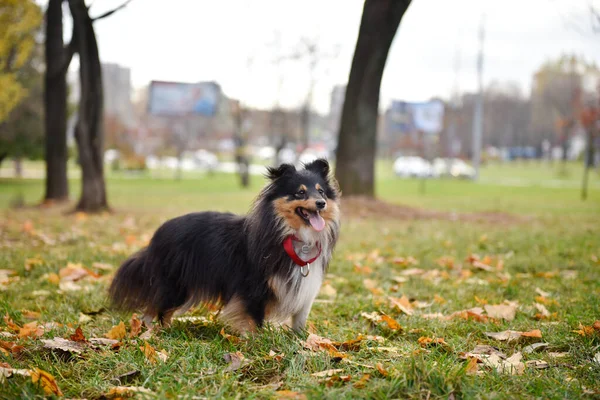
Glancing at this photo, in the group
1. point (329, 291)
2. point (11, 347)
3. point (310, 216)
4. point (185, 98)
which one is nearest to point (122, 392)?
point (11, 347)

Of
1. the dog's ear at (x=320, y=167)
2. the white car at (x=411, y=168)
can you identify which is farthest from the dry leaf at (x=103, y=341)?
the white car at (x=411, y=168)

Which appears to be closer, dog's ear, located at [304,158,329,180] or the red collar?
the red collar

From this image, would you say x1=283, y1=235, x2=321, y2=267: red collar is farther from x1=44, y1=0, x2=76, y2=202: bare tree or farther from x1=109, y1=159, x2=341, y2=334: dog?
x1=44, y1=0, x2=76, y2=202: bare tree

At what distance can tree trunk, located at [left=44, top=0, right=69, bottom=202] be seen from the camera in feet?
51.2

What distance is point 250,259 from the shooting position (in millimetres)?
4195

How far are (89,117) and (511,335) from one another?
1111cm

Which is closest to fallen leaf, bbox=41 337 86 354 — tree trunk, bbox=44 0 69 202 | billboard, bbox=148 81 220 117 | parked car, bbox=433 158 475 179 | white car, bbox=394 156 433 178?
tree trunk, bbox=44 0 69 202

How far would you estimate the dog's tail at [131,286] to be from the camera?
4.57 m

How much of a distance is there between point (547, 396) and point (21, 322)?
3819mm

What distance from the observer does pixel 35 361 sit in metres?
3.36

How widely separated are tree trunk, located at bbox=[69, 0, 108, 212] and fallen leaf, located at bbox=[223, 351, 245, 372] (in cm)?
997

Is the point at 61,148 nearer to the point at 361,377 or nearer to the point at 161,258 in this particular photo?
the point at 161,258

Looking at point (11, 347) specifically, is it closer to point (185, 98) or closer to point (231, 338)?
point (231, 338)

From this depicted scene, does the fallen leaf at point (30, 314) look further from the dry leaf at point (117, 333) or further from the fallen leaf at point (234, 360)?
the fallen leaf at point (234, 360)
